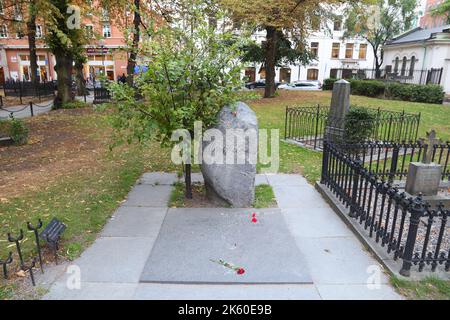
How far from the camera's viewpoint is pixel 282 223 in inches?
213

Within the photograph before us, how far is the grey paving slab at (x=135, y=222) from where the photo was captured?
5.08 metres

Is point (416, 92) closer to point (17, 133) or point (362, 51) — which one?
point (17, 133)

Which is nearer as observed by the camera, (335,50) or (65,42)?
(65,42)

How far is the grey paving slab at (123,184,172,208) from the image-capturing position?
243 inches

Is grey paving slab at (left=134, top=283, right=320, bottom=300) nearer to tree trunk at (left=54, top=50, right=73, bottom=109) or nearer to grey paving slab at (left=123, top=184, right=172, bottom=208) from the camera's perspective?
grey paving slab at (left=123, top=184, right=172, bottom=208)

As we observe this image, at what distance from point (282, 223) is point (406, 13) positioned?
132ft

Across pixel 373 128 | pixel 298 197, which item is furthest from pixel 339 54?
pixel 298 197

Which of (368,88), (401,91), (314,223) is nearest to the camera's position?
(314,223)

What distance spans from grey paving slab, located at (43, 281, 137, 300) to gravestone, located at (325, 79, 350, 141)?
24.2ft

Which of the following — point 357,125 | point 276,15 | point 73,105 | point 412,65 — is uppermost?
point 276,15

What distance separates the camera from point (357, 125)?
357 inches

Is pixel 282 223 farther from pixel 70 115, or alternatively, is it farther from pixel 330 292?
pixel 70 115

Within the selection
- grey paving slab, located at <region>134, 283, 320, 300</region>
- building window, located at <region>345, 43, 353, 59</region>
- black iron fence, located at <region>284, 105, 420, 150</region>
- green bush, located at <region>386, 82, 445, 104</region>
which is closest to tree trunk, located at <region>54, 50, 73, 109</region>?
black iron fence, located at <region>284, 105, 420, 150</region>

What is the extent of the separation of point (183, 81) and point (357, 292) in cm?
372
